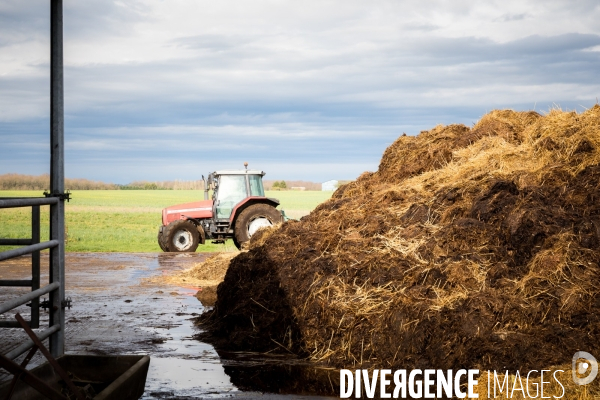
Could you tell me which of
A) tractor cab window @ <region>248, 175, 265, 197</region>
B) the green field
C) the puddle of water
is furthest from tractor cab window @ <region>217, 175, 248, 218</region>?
the puddle of water

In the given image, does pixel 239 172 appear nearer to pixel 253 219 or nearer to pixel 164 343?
pixel 253 219

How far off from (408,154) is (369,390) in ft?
20.2

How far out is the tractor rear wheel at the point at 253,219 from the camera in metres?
18.7

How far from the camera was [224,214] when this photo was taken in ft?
65.9

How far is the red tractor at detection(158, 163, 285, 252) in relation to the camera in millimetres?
18922

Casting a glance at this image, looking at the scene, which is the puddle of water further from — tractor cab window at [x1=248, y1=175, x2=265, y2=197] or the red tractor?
tractor cab window at [x1=248, y1=175, x2=265, y2=197]

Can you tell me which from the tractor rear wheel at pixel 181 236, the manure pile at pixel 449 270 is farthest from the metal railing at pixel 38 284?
the tractor rear wheel at pixel 181 236

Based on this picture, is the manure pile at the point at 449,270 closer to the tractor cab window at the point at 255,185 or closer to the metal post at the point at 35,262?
the metal post at the point at 35,262

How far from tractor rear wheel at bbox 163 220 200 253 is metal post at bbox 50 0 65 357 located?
576 inches

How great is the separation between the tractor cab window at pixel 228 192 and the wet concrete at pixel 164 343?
18.8 ft

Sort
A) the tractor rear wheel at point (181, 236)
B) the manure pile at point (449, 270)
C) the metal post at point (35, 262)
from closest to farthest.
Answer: the metal post at point (35, 262) → the manure pile at point (449, 270) → the tractor rear wheel at point (181, 236)

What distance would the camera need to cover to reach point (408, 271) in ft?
25.7

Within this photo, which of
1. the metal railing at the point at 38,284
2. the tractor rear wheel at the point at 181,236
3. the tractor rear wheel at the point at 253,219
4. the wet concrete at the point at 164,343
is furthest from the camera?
the tractor rear wheel at the point at 181,236

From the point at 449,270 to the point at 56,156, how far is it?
4.35m
